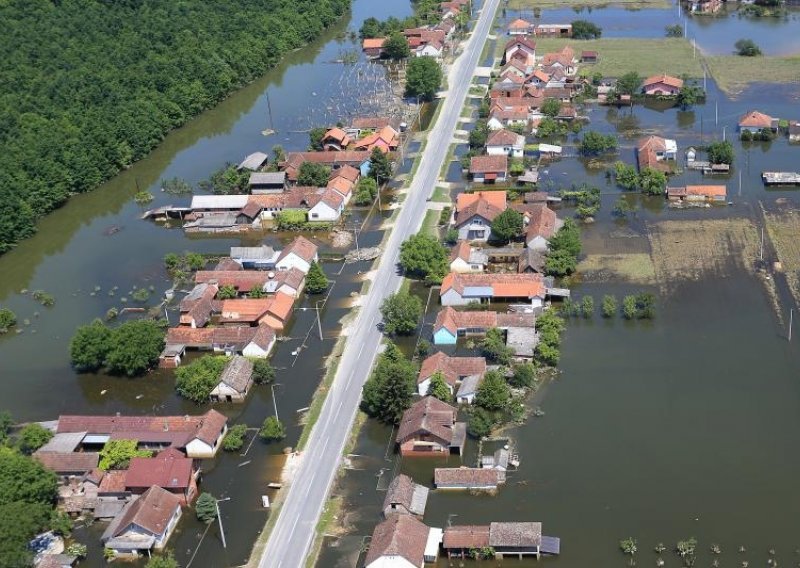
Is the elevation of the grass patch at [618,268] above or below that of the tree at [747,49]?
above

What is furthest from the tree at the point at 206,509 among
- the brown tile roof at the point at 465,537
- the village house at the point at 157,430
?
the brown tile roof at the point at 465,537

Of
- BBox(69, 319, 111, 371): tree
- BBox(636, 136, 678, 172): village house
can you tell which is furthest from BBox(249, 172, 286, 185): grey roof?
BBox(636, 136, 678, 172): village house

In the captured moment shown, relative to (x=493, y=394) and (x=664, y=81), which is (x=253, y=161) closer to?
(x=493, y=394)

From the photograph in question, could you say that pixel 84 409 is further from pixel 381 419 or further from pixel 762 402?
pixel 762 402

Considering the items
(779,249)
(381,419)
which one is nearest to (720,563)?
(381,419)

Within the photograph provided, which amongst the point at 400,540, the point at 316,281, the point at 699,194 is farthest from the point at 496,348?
the point at 699,194

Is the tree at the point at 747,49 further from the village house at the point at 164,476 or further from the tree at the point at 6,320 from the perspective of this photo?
the village house at the point at 164,476
